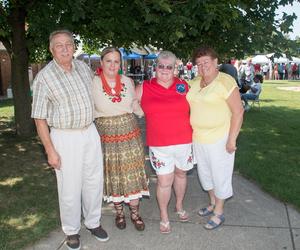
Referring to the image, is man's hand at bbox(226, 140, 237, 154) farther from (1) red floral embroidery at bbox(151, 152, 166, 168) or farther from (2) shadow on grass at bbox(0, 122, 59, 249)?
(2) shadow on grass at bbox(0, 122, 59, 249)

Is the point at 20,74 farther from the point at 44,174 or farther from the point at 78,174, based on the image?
the point at 78,174

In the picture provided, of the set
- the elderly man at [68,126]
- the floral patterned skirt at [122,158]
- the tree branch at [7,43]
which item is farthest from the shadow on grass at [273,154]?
the tree branch at [7,43]

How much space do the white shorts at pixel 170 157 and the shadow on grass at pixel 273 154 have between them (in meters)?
1.63

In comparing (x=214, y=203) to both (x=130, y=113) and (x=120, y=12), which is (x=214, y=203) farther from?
(x=120, y=12)

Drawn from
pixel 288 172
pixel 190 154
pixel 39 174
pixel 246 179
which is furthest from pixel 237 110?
pixel 39 174

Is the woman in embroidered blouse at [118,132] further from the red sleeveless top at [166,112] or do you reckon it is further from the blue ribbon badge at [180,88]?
the blue ribbon badge at [180,88]

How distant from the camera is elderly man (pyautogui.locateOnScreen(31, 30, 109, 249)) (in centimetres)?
346

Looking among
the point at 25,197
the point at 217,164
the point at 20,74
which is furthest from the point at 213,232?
the point at 20,74

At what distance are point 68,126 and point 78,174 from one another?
0.48 metres

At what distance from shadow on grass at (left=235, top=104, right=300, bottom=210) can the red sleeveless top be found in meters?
Answer: 1.87

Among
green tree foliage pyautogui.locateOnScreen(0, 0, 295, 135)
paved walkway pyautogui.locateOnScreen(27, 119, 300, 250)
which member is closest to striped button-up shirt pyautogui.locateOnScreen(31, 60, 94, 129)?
paved walkway pyautogui.locateOnScreen(27, 119, 300, 250)

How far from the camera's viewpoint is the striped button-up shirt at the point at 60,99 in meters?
3.44

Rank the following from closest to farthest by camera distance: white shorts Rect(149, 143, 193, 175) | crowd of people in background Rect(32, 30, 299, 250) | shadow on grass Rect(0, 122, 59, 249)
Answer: crowd of people in background Rect(32, 30, 299, 250), white shorts Rect(149, 143, 193, 175), shadow on grass Rect(0, 122, 59, 249)

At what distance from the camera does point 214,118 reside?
3.93 m
